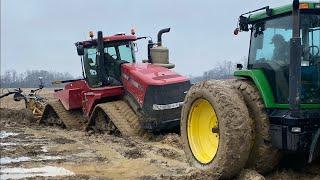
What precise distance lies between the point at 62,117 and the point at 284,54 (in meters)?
9.59

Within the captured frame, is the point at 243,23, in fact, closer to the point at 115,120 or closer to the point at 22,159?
the point at 22,159

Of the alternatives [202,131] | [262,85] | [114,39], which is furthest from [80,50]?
[262,85]

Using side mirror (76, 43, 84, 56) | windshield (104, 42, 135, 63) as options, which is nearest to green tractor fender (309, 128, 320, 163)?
windshield (104, 42, 135, 63)

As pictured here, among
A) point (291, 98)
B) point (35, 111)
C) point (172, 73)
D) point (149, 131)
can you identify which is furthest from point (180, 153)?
point (35, 111)

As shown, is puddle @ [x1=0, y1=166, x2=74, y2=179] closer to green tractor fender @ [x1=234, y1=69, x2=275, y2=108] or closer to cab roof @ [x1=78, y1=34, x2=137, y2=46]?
green tractor fender @ [x1=234, y1=69, x2=275, y2=108]

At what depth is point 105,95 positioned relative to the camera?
41.3ft

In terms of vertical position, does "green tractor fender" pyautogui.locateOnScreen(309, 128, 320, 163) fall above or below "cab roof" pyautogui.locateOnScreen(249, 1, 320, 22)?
below

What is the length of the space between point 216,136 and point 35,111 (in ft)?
36.3

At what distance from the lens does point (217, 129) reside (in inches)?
250

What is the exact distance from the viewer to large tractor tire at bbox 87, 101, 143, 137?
11.4m

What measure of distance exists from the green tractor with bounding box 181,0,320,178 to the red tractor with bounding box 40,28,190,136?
181 inches

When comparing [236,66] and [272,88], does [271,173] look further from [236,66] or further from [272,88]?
[236,66]

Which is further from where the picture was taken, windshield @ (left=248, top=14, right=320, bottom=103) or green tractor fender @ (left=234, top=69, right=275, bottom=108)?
green tractor fender @ (left=234, top=69, right=275, bottom=108)

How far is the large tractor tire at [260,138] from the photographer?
5922mm
